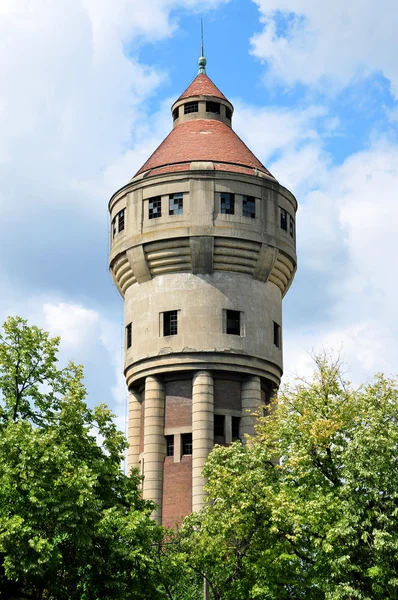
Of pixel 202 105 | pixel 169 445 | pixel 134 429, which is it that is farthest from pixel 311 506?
pixel 202 105

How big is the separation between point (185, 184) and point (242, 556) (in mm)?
23834

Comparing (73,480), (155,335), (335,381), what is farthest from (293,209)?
(73,480)

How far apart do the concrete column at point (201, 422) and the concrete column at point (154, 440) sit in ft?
6.54

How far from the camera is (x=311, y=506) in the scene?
3078 centimetres

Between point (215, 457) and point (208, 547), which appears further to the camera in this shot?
point (215, 457)

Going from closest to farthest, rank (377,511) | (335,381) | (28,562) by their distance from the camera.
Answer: (28,562), (377,511), (335,381)

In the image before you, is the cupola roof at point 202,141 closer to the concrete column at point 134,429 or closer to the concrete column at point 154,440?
the concrete column at point 154,440

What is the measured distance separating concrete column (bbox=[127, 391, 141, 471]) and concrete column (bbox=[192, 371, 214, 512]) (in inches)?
163

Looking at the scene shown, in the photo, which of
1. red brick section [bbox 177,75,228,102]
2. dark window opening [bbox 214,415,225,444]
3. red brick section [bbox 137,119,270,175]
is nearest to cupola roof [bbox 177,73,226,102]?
red brick section [bbox 177,75,228,102]

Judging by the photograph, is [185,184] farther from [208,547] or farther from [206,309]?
[208,547]

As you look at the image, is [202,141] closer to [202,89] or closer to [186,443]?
[202,89]

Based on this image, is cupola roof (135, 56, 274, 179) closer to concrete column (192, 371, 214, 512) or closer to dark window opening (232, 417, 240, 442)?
concrete column (192, 371, 214, 512)

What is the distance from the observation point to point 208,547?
109 ft

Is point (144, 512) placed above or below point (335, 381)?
below
